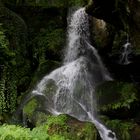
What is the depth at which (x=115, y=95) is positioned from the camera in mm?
11984

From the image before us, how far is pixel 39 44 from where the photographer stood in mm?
15203

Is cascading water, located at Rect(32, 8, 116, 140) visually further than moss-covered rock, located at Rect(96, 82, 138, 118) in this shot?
Yes

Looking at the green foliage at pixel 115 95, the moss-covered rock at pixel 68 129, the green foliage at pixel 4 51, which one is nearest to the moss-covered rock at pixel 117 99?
the green foliage at pixel 115 95

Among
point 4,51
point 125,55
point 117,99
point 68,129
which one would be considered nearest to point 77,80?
point 117,99

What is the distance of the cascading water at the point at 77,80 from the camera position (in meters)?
12.1

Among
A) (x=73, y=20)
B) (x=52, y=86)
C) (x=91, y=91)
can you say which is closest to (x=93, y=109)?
(x=91, y=91)

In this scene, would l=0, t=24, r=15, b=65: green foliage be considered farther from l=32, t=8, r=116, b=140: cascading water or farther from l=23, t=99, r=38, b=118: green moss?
l=23, t=99, r=38, b=118: green moss

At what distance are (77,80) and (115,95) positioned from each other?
1850 millimetres

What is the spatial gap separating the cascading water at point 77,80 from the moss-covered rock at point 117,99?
37cm

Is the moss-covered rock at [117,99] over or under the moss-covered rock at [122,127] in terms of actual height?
over

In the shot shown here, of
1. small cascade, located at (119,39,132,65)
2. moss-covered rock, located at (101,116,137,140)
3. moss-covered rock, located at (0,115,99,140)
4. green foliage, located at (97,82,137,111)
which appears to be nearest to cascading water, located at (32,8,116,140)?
moss-covered rock, located at (101,116,137,140)

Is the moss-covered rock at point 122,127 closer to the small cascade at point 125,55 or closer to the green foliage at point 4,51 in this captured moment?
the small cascade at point 125,55

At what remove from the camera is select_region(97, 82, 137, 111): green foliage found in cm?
1152

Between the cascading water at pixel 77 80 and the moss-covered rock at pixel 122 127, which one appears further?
the cascading water at pixel 77 80
